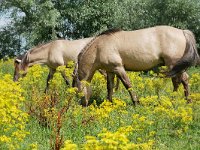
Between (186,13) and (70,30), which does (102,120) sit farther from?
(70,30)

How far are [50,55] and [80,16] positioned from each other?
1989 cm

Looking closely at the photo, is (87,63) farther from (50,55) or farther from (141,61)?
(50,55)

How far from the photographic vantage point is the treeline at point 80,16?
28594 millimetres

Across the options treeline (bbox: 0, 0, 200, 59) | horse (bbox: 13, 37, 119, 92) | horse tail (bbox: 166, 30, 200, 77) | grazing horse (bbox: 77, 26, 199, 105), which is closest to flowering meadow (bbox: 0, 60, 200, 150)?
horse tail (bbox: 166, 30, 200, 77)

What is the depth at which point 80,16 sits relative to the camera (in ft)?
112

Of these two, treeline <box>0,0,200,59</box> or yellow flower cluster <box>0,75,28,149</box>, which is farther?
treeline <box>0,0,200,59</box>

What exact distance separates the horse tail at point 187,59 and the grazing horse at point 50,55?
525 centimetres

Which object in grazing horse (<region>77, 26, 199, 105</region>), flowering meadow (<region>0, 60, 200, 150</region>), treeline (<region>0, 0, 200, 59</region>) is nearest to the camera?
flowering meadow (<region>0, 60, 200, 150</region>)

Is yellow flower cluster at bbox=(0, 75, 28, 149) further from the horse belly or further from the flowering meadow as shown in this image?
the horse belly

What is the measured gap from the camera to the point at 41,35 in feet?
110

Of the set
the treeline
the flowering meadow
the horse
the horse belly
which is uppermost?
the treeline

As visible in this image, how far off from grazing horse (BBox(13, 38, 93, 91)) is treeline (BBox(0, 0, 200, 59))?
47.0 ft

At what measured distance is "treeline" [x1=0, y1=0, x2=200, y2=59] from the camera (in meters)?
28.6

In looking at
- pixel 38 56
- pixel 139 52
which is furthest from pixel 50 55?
pixel 139 52
